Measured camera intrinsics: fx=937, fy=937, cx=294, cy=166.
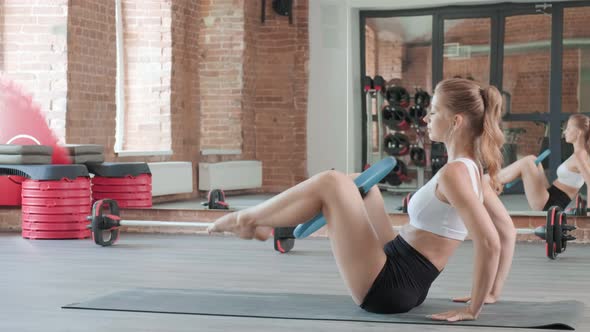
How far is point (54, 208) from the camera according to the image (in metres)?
6.89

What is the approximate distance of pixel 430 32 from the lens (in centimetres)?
860

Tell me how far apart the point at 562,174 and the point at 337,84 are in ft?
8.24

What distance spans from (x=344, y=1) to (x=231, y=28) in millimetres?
1079

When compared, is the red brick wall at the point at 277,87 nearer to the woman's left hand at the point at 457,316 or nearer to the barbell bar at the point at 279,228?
the barbell bar at the point at 279,228

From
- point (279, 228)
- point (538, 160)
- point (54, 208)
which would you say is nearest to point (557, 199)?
point (538, 160)

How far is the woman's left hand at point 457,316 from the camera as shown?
333 cm

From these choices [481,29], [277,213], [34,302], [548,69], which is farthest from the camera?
[481,29]

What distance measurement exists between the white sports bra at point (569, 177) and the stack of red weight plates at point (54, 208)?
11.2 feet

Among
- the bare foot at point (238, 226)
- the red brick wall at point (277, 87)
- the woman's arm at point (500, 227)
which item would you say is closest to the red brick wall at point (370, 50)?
the red brick wall at point (277, 87)

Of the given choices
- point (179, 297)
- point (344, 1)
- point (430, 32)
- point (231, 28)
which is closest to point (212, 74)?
point (231, 28)

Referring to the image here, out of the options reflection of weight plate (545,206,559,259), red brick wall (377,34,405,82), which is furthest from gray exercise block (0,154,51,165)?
reflection of weight plate (545,206,559,259)

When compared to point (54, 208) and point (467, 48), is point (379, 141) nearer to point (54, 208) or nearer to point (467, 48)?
point (467, 48)

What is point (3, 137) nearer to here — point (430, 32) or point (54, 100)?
point (54, 100)

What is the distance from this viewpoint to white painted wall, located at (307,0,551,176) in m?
8.12
